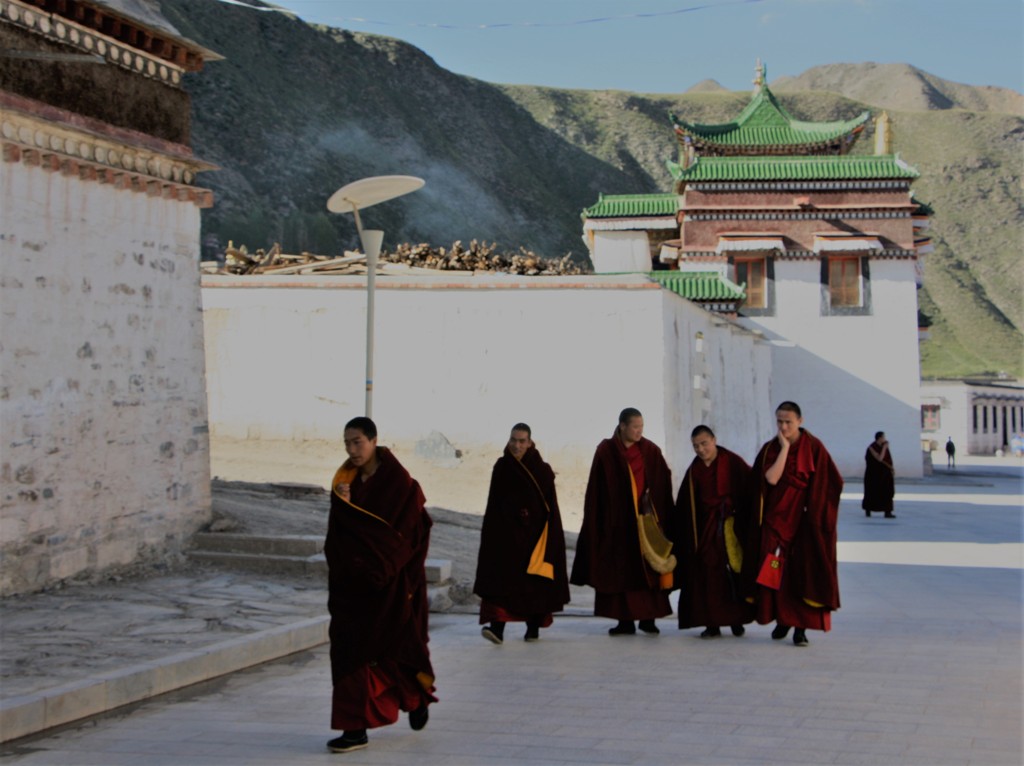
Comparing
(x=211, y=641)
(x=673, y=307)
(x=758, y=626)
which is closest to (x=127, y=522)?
(x=211, y=641)

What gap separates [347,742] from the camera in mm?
5297

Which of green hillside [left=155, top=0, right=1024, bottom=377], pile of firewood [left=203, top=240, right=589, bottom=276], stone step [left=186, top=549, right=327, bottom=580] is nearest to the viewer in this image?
stone step [left=186, top=549, right=327, bottom=580]

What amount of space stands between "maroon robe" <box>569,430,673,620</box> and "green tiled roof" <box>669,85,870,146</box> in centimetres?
2717

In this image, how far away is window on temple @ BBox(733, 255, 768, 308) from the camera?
32.9m

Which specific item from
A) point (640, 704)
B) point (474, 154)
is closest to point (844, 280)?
point (640, 704)

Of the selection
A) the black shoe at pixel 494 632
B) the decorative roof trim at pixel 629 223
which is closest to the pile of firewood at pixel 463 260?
the black shoe at pixel 494 632

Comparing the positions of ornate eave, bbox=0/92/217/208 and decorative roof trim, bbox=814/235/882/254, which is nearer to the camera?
ornate eave, bbox=0/92/217/208

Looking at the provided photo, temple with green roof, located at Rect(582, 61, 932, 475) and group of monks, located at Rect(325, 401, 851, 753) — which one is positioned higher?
temple with green roof, located at Rect(582, 61, 932, 475)

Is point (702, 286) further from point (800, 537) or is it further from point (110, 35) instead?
point (800, 537)

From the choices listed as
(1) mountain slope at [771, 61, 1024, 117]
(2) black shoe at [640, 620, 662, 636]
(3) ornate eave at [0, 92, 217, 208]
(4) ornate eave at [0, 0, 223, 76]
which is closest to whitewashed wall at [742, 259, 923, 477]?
(4) ornate eave at [0, 0, 223, 76]

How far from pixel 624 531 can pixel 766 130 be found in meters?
29.2

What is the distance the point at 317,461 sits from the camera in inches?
673

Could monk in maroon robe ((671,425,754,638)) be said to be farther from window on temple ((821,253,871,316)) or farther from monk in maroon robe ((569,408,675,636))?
window on temple ((821,253,871,316))

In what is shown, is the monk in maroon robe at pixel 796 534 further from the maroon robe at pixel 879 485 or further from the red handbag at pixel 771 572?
the maroon robe at pixel 879 485
